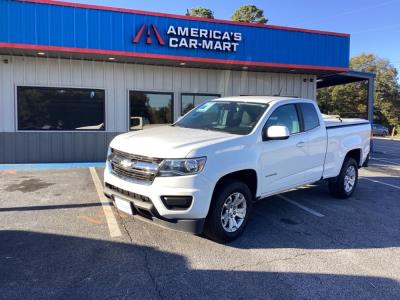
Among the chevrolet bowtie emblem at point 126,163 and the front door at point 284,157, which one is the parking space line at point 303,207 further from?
the chevrolet bowtie emblem at point 126,163

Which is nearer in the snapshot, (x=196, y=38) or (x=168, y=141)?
(x=168, y=141)

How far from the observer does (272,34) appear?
12.2 m

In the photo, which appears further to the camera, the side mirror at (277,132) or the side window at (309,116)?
the side window at (309,116)

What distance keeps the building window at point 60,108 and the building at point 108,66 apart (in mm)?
28

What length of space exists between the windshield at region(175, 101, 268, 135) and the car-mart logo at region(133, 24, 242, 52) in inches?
202

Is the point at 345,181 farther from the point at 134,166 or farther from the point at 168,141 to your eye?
the point at 134,166

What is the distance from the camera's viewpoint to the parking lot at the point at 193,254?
3.69m

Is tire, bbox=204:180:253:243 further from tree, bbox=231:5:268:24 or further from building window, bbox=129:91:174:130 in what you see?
tree, bbox=231:5:268:24

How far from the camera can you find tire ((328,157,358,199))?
7371 millimetres

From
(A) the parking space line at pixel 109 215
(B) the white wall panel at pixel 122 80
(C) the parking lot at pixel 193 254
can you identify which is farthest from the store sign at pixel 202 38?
(C) the parking lot at pixel 193 254

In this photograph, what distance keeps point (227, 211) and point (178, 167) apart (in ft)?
3.25

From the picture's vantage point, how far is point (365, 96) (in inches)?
1858

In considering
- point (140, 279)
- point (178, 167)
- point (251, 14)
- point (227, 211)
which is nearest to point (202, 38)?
point (227, 211)

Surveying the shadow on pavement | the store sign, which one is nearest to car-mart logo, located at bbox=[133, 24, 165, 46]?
the store sign
